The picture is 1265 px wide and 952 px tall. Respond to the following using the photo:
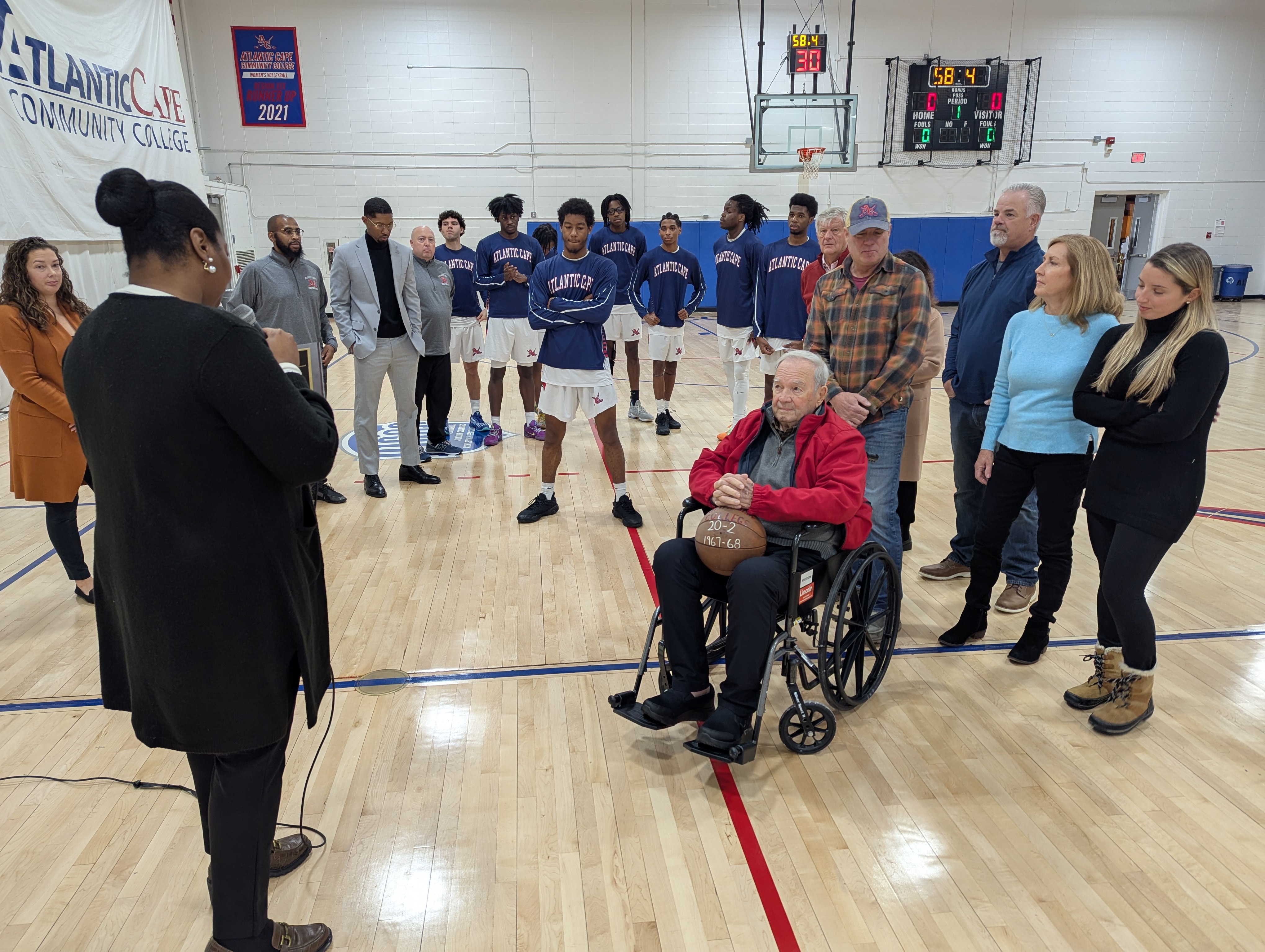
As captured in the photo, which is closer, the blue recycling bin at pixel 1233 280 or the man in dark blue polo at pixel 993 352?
the man in dark blue polo at pixel 993 352

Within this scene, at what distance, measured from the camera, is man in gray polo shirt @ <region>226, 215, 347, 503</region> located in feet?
14.3

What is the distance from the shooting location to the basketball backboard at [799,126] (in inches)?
480

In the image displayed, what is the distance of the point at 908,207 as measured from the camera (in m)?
14.8

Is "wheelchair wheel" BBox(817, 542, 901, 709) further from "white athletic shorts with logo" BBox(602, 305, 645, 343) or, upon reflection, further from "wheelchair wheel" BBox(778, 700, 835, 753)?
"white athletic shorts with logo" BBox(602, 305, 645, 343)

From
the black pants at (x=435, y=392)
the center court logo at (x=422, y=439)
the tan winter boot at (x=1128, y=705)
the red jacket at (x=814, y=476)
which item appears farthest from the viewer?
the center court logo at (x=422, y=439)

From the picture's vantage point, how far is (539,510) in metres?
4.58

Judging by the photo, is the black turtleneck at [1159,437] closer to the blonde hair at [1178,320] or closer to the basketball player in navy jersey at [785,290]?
the blonde hair at [1178,320]

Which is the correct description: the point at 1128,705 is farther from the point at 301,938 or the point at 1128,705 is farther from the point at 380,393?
the point at 380,393

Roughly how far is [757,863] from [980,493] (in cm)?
217

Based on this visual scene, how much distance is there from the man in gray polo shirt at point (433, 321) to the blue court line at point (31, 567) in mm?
Result: 2116

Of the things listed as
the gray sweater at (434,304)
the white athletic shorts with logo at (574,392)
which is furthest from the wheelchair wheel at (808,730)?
the gray sweater at (434,304)

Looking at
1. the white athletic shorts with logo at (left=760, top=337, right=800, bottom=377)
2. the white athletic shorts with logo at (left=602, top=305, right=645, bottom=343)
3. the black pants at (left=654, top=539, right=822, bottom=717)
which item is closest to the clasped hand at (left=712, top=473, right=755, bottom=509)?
the black pants at (left=654, top=539, right=822, bottom=717)

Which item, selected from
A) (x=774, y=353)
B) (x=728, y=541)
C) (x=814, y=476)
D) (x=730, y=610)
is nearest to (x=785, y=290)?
(x=774, y=353)

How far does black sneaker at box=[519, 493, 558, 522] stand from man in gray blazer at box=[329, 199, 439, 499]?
1016mm
